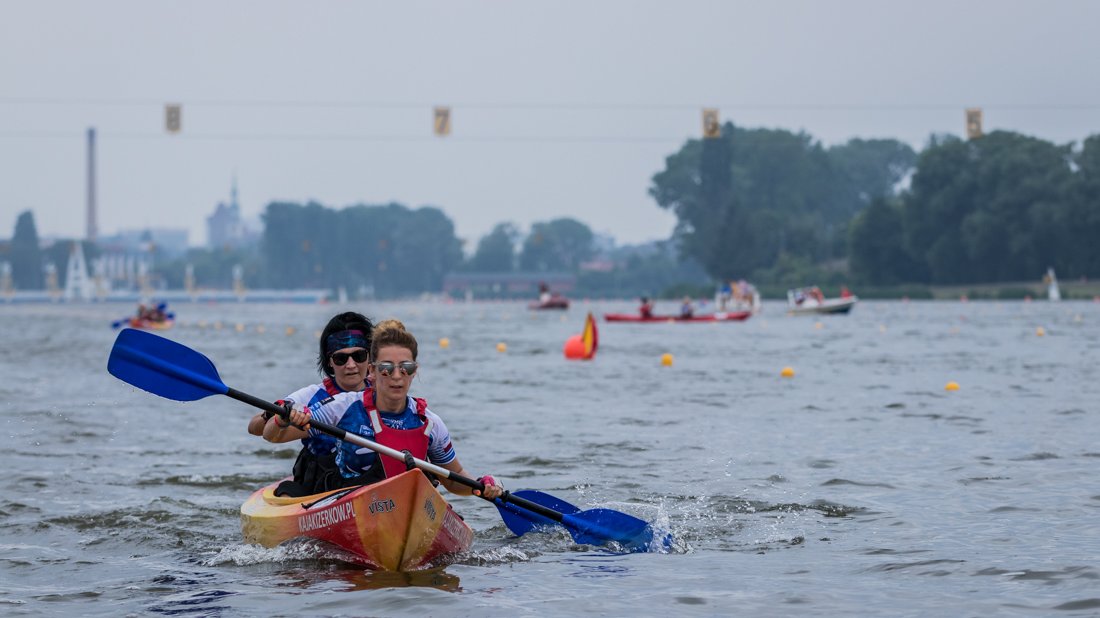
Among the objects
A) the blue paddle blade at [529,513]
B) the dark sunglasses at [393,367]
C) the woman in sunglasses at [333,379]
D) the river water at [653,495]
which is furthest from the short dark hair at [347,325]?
the blue paddle blade at [529,513]

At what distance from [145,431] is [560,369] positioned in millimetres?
11430

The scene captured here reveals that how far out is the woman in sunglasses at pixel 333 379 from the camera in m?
8.51

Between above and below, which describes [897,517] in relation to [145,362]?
below

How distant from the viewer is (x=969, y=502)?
34.7 ft

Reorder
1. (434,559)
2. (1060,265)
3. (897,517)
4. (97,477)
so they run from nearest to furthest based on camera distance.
Result: 1. (434,559)
2. (897,517)
3. (97,477)
4. (1060,265)

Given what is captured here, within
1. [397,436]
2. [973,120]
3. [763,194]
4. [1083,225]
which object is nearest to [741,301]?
[973,120]

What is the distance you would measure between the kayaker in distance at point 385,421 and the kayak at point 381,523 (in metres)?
0.24

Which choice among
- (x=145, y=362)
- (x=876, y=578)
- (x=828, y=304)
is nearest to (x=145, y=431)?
(x=145, y=362)

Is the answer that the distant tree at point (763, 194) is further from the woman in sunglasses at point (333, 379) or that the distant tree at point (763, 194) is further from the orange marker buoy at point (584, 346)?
the woman in sunglasses at point (333, 379)

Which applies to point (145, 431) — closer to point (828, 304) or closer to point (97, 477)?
point (97, 477)

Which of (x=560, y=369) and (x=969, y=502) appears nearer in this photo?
(x=969, y=502)

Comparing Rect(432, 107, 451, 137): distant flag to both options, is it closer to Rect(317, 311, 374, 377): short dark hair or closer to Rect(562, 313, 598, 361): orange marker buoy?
Rect(562, 313, 598, 361): orange marker buoy

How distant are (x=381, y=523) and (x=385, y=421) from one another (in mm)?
575

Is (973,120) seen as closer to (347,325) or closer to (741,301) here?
(741,301)
